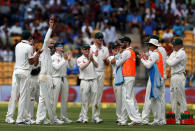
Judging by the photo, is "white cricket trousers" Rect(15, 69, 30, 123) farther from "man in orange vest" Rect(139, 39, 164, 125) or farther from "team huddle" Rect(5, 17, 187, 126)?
"man in orange vest" Rect(139, 39, 164, 125)

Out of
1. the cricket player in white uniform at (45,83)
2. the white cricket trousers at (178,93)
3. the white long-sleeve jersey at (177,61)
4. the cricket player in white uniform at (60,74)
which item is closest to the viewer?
the cricket player in white uniform at (45,83)

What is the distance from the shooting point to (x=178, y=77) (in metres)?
17.8

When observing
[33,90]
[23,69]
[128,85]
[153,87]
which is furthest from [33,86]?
[153,87]

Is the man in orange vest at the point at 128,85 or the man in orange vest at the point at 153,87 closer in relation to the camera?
the man in orange vest at the point at 128,85

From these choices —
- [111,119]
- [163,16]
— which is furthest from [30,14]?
[111,119]

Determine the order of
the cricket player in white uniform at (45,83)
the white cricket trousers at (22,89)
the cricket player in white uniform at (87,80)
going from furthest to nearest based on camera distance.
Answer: the cricket player in white uniform at (87,80) → the cricket player in white uniform at (45,83) → the white cricket trousers at (22,89)

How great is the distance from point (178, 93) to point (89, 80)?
8.92 feet

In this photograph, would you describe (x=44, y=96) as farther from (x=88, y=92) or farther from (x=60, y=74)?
(x=88, y=92)

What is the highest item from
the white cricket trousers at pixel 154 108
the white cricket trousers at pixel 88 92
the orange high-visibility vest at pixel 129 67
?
the orange high-visibility vest at pixel 129 67

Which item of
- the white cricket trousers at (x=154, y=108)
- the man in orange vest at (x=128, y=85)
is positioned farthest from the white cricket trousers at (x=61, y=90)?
the white cricket trousers at (x=154, y=108)

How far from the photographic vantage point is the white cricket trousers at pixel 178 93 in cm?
1780

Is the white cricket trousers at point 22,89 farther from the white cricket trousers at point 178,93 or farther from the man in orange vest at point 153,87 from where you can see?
the white cricket trousers at point 178,93

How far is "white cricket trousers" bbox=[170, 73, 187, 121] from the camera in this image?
17797 millimetres

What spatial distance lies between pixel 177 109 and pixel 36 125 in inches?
168
